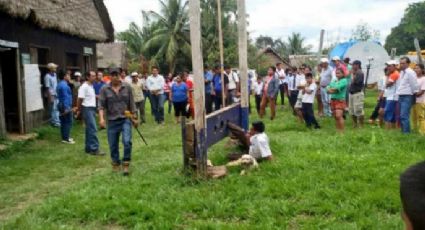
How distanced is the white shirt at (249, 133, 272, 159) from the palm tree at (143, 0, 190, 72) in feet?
102

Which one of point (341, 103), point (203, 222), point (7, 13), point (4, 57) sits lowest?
point (203, 222)

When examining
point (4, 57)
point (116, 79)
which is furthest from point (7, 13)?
point (116, 79)

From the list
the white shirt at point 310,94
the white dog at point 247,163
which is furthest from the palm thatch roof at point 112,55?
the white dog at point 247,163

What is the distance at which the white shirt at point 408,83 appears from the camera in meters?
9.68

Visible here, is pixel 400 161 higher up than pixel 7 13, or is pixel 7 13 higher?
pixel 7 13

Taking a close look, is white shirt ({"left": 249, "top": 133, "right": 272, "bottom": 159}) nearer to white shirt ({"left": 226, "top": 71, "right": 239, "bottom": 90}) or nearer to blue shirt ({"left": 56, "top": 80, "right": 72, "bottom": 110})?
blue shirt ({"left": 56, "top": 80, "right": 72, "bottom": 110})

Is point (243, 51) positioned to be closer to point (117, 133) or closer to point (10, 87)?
point (117, 133)

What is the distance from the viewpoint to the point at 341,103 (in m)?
10.8

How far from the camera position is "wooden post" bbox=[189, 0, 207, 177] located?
6.68 metres

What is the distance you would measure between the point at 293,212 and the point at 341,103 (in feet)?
19.0

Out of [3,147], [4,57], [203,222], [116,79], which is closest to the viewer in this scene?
[203,222]

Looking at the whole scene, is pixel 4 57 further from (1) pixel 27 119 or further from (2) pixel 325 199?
(2) pixel 325 199

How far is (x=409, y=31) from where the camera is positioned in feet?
159

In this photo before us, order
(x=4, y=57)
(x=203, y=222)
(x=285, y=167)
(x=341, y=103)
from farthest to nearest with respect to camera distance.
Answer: (x=4, y=57)
(x=341, y=103)
(x=285, y=167)
(x=203, y=222)
